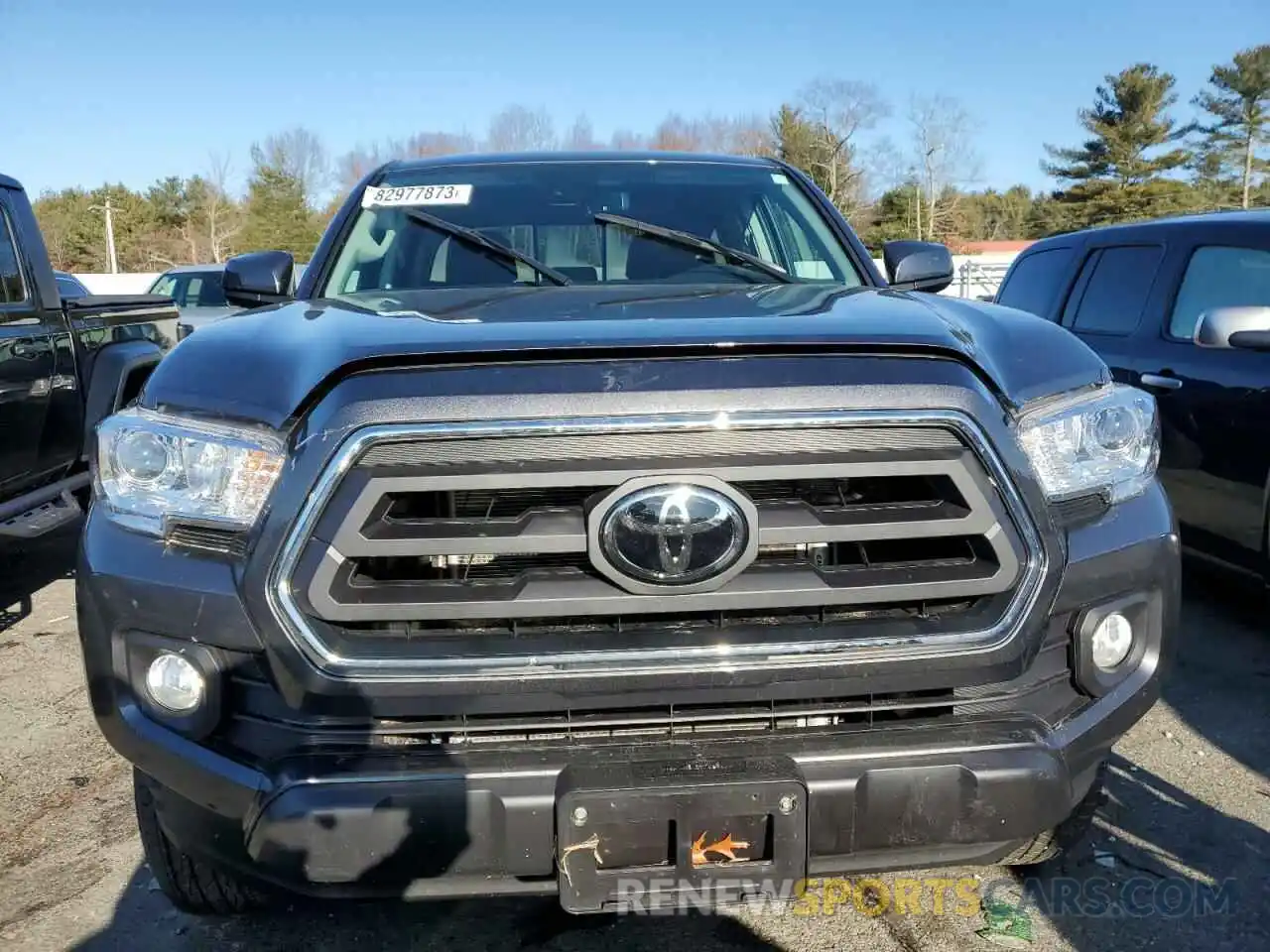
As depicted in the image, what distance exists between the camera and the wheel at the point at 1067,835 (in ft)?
7.64

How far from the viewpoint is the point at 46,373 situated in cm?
524

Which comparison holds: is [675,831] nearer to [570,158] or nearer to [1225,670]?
[570,158]

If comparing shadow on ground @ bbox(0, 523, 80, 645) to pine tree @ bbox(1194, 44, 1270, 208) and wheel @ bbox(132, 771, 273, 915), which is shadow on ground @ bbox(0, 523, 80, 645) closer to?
wheel @ bbox(132, 771, 273, 915)

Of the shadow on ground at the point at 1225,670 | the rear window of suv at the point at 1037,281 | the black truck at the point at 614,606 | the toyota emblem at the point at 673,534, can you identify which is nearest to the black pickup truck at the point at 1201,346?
the rear window of suv at the point at 1037,281

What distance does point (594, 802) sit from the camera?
71.7 inches

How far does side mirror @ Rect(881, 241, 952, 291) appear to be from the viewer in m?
3.39

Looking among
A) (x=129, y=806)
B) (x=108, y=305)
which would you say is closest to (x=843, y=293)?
(x=129, y=806)

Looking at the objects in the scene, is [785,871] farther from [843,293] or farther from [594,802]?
[843,293]

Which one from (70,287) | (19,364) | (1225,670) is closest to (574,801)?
(1225,670)

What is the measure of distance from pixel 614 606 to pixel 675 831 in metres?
0.40

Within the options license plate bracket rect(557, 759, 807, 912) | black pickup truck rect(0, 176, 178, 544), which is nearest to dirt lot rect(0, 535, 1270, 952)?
license plate bracket rect(557, 759, 807, 912)

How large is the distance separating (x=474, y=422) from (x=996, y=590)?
3.29 feet

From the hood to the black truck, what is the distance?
0.04 ft

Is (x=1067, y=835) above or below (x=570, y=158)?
below
